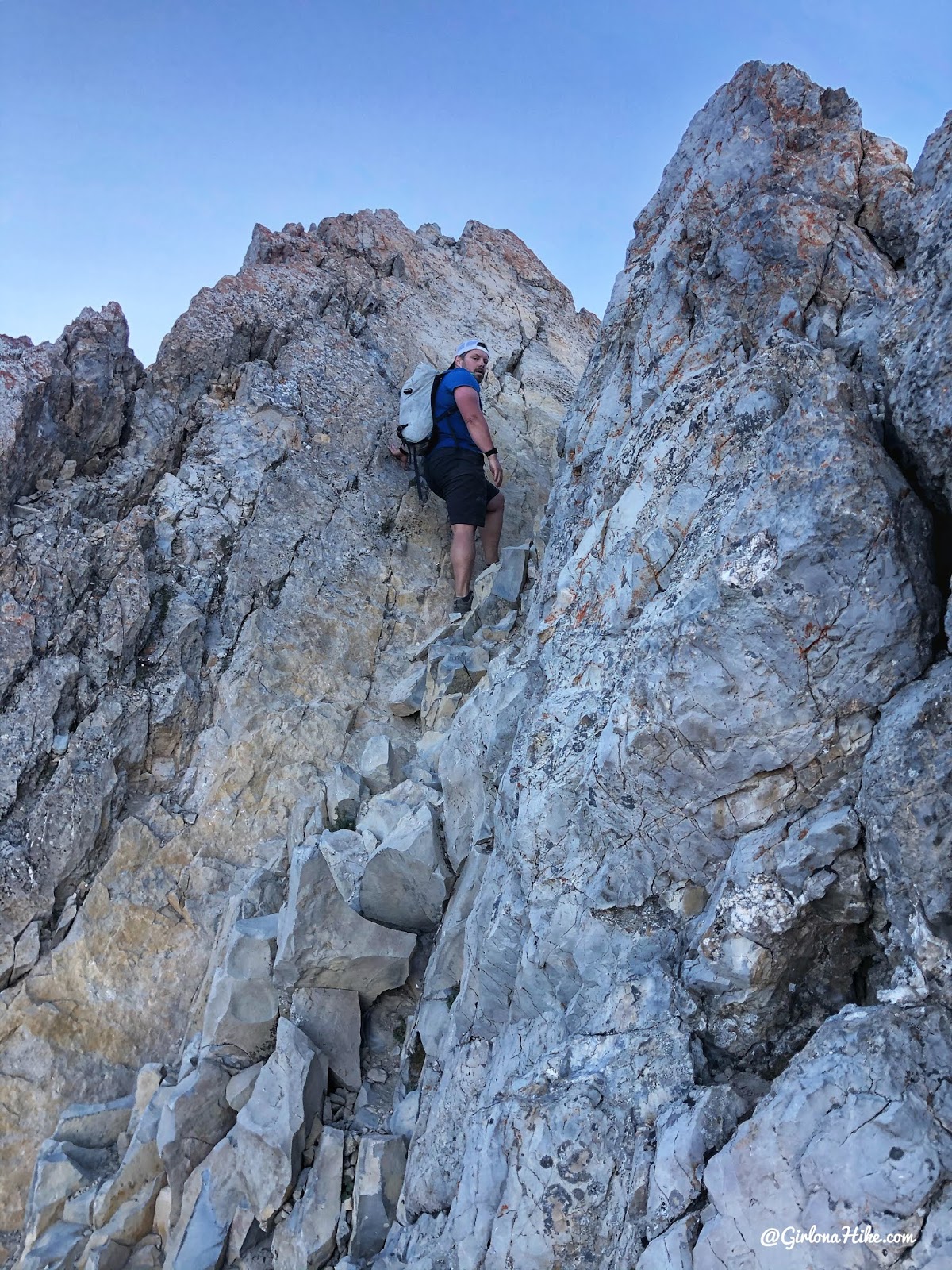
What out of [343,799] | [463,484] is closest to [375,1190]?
[343,799]

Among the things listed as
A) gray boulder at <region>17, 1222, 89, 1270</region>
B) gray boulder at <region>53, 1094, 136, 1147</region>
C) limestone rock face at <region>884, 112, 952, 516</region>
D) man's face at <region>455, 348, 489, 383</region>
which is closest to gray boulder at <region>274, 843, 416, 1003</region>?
gray boulder at <region>53, 1094, 136, 1147</region>

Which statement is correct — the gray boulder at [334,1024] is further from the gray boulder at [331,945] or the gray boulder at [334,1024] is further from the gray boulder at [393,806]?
the gray boulder at [393,806]

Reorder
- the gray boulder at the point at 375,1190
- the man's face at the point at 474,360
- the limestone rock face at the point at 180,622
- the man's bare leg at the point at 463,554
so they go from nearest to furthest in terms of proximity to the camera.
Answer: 1. the gray boulder at the point at 375,1190
2. the limestone rock face at the point at 180,622
3. the man's bare leg at the point at 463,554
4. the man's face at the point at 474,360

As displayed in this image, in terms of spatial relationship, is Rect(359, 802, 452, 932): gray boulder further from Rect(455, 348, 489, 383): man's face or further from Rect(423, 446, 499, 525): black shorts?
Rect(455, 348, 489, 383): man's face

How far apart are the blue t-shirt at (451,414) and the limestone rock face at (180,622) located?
1.23 metres

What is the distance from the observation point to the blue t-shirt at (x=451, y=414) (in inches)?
422

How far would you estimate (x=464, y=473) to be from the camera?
1048 centimetres

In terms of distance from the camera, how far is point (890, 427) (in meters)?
4.59

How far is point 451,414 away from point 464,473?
960mm

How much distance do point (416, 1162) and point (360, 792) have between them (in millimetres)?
3654

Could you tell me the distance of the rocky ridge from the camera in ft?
12.5

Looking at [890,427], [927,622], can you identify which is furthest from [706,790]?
[890,427]

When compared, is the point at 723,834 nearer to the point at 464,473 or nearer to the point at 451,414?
the point at 464,473

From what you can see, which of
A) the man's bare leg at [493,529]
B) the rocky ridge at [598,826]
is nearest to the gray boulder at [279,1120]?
the rocky ridge at [598,826]
